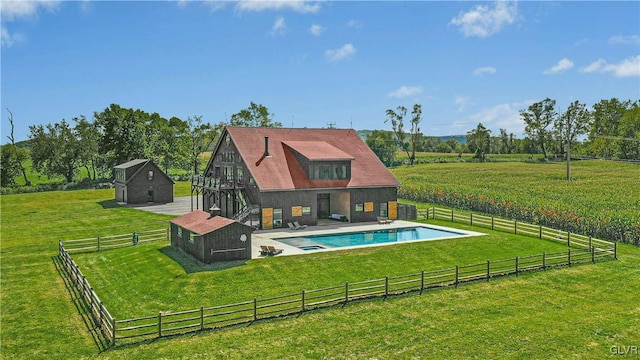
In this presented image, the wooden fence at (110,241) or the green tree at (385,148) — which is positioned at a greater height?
the green tree at (385,148)

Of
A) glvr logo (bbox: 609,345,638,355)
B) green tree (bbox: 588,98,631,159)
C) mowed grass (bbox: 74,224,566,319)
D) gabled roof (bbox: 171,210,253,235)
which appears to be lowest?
glvr logo (bbox: 609,345,638,355)

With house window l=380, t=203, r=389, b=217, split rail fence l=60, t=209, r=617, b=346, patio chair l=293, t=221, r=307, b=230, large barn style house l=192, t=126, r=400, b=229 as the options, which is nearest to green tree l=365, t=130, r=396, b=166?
large barn style house l=192, t=126, r=400, b=229

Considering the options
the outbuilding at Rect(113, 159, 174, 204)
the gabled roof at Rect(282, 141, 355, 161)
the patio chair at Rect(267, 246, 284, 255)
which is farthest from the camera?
the outbuilding at Rect(113, 159, 174, 204)

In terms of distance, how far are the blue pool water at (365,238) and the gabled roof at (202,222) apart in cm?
524

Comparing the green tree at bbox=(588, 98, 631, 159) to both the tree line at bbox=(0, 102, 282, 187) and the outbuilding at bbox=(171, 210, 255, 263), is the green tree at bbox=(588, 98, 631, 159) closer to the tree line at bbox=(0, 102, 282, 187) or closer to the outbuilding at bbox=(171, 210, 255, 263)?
the tree line at bbox=(0, 102, 282, 187)

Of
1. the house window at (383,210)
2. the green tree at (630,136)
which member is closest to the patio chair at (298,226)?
the house window at (383,210)

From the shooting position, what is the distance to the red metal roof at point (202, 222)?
27698 millimetres

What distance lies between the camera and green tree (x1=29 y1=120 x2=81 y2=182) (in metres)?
80.2

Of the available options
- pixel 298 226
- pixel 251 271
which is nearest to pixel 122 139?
pixel 298 226

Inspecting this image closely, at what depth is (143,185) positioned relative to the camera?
57.3 m

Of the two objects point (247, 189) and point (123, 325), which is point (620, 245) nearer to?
point (247, 189)

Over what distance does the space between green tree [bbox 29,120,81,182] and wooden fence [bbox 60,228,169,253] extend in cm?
5053

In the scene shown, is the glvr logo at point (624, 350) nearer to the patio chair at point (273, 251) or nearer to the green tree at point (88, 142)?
the patio chair at point (273, 251)

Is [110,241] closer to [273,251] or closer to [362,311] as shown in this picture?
[273,251]
